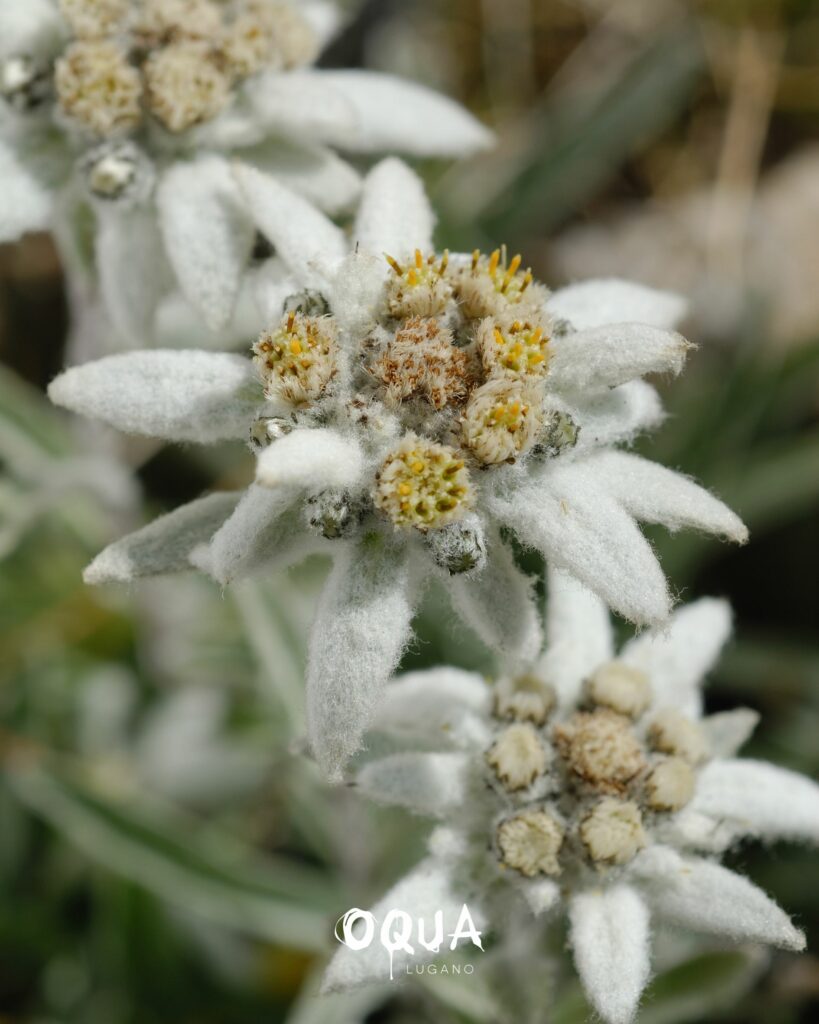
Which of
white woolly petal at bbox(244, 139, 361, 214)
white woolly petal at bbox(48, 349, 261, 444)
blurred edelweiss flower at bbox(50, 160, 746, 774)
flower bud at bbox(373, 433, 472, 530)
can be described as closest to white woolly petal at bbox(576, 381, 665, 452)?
blurred edelweiss flower at bbox(50, 160, 746, 774)

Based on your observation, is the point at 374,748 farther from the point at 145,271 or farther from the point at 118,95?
the point at 118,95

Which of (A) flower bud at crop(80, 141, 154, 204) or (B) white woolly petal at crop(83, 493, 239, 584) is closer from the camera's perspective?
(B) white woolly petal at crop(83, 493, 239, 584)

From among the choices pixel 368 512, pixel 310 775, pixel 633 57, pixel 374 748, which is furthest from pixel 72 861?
pixel 633 57

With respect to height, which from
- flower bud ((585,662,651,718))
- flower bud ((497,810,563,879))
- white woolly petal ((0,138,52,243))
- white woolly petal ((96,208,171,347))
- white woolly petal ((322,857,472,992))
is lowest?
white woolly petal ((322,857,472,992))

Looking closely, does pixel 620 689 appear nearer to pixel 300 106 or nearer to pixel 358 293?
pixel 358 293

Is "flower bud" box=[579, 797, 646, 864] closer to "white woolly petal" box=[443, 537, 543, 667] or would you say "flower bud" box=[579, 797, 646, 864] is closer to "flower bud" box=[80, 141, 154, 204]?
"white woolly petal" box=[443, 537, 543, 667]

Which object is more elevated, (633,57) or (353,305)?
(633,57)

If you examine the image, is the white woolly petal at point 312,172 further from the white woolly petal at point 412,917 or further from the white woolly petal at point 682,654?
the white woolly petal at point 412,917
